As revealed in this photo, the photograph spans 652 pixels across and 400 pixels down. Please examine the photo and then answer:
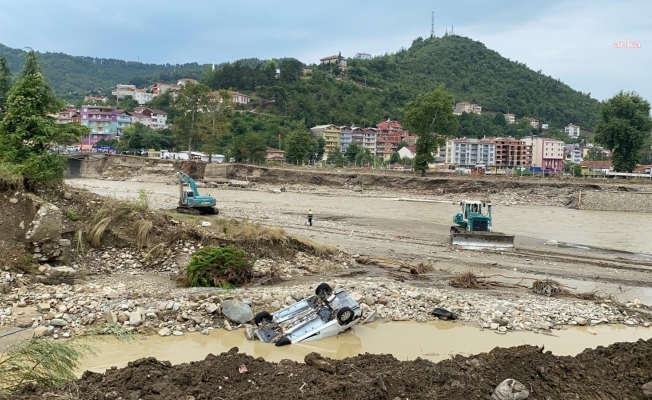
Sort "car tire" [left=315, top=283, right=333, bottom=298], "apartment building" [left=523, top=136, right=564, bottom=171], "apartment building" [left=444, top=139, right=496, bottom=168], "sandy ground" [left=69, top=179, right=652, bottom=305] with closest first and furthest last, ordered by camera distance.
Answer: "car tire" [left=315, top=283, right=333, bottom=298]
"sandy ground" [left=69, top=179, right=652, bottom=305]
"apartment building" [left=523, top=136, right=564, bottom=171]
"apartment building" [left=444, top=139, right=496, bottom=168]

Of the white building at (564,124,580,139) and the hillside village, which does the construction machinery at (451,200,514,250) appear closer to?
the hillside village

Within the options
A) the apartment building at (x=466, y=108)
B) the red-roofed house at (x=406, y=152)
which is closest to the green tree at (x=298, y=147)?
the red-roofed house at (x=406, y=152)

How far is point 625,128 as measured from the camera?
202 feet

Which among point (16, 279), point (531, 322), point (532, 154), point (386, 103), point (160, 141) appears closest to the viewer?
point (531, 322)

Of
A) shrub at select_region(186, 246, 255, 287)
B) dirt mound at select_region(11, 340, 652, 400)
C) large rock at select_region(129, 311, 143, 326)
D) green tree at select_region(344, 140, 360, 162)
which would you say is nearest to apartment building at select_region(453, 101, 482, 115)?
green tree at select_region(344, 140, 360, 162)

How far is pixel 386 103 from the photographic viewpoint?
6437 inches

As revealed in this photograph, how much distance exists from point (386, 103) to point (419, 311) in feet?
514

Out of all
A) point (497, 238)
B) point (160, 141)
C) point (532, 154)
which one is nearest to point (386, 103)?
point (532, 154)

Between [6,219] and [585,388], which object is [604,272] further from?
[6,219]

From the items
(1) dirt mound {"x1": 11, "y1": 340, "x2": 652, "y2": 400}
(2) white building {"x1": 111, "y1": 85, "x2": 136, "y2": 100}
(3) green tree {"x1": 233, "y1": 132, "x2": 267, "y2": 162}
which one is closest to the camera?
(1) dirt mound {"x1": 11, "y1": 340, "x2": 652, "y2": 400}

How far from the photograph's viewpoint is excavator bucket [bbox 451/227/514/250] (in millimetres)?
22609

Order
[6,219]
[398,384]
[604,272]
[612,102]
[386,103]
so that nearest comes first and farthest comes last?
[398,384]
[6,219]
[604,272]
[612,102]
[386,103]

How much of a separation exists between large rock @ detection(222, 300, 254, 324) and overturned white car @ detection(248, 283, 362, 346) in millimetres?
302

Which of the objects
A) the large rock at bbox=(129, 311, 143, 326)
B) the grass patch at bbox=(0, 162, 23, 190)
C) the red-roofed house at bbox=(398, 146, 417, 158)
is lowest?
the large rock at bbox=(129, 311, 143, 326)
